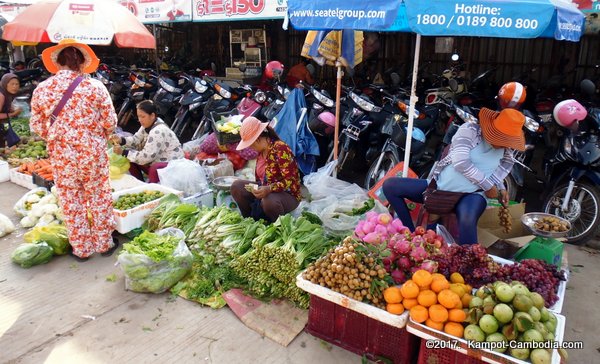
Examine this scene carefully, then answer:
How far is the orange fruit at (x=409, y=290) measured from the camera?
2531mm

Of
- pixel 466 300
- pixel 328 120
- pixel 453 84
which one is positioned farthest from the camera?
pixel 453 84

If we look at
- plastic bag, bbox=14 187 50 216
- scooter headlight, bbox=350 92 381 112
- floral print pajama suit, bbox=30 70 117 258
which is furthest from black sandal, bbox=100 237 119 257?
scooter headlight, bbox=350 92 381 112

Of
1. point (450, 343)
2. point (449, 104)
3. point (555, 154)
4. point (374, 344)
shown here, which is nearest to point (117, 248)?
point (374, 344)

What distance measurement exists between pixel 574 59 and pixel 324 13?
18.5 feet

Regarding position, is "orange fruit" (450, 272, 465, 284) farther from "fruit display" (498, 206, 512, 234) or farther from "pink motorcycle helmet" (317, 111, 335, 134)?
"pink motorcycle helmet" (317, 111, 335, 134)

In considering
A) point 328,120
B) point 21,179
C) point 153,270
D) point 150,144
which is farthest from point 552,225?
point 21,179

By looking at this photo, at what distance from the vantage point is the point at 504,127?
3.26m

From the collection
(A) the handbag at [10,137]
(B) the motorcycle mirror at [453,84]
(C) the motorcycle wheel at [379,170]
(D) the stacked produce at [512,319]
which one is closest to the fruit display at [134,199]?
(C) the motorcycle wheel at [379,170]

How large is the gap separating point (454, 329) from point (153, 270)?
7.21ft

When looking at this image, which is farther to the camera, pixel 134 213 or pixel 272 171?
pixel 134 213

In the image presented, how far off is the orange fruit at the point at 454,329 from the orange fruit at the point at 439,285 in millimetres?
197

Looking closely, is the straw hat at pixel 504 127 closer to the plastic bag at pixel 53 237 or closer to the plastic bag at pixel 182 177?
the plastic bag at pixel 182 177

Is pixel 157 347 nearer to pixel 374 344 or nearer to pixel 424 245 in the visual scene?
pixel 374 344

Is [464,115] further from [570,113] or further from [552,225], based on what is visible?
[552,225]
